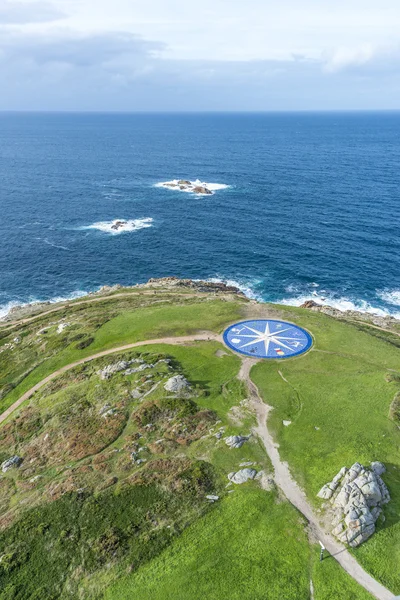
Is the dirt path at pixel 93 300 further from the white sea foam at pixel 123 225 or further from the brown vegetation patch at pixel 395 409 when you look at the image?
the white sea foam at pixel 123 225

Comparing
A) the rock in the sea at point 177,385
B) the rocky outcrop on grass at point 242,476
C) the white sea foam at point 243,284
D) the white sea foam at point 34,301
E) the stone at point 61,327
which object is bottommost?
the white sea foam at point 34,301

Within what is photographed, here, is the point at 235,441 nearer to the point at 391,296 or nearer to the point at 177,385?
the point at 177,385

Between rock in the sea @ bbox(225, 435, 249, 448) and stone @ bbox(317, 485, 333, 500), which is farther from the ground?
stone @ bbox(317, 485, 333, 500)

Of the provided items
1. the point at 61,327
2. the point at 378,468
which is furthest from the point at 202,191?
the point at 378,468

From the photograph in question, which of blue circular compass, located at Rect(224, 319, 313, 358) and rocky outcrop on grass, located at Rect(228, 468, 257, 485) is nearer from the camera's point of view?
rocky outcrop on grass, located at Rect(228, 468, 257, 485)

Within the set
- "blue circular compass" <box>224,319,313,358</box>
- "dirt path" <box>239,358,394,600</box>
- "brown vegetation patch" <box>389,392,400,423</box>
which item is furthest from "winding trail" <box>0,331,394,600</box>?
"brown vegetation patch" <box>389,392,400,423</box>

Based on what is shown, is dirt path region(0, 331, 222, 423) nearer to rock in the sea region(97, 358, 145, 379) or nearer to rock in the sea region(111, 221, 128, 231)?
rock in the sea region(97, 358, 145, 379)

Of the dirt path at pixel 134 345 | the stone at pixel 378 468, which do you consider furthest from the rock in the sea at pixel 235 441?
the dirt path at pixel 134 345
